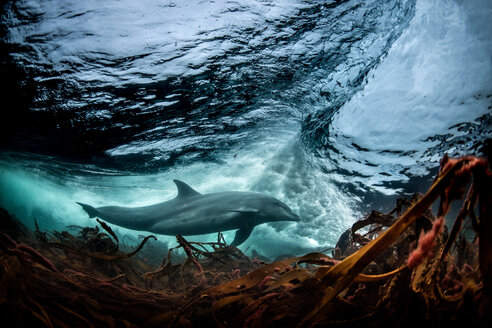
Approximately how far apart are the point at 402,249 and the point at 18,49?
9611mm

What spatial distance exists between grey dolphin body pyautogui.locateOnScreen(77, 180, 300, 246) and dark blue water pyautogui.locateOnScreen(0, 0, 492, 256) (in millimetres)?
3287

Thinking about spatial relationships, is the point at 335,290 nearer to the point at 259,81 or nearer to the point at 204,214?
the point at 259,81

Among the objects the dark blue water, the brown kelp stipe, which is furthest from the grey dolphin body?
the brown kelp stipe

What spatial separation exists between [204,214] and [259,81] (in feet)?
21.3

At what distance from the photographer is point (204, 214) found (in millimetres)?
10039

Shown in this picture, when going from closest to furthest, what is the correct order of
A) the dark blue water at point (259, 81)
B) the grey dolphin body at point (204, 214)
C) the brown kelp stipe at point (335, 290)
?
1. the brown kelp stipe at point (335, 290)
2. the dark blue water at point (259, 81)
3. the grey dolphin body at point (204, 214)

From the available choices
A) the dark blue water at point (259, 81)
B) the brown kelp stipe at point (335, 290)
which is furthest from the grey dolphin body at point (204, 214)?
the brown kelp stipe at point (335, 290)

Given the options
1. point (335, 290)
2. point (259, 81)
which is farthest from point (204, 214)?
point (335, 290)

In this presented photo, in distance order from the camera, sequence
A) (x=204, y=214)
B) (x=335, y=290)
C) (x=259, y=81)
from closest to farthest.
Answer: (x=335, y=290)
(x=259, y=81)
(x=204, y=214)

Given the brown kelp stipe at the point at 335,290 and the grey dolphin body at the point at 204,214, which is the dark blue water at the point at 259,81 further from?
the brown kelp stipe at the point at 335,290

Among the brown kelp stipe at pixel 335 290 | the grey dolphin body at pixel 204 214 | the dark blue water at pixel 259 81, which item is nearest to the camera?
the brown kelp stipe at pixel 335 290

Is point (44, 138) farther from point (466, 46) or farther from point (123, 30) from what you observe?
point (466, 46)

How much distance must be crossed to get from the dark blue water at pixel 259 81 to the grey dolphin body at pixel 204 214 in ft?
10.8

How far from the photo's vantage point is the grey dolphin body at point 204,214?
9.87 meters
